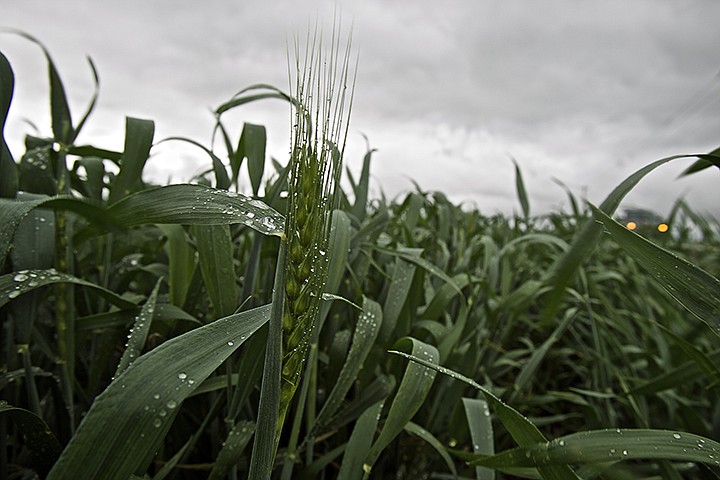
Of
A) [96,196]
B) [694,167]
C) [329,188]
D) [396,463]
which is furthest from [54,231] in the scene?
[694,167]

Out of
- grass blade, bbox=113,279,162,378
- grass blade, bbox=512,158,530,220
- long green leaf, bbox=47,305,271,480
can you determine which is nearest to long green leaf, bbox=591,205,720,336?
long green leaf, bbox=47,305,271,480

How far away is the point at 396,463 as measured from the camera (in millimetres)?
799

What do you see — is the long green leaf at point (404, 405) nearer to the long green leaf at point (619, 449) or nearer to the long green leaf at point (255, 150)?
the long green leaf at point (619, 449)

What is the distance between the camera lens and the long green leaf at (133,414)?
0.29 meters

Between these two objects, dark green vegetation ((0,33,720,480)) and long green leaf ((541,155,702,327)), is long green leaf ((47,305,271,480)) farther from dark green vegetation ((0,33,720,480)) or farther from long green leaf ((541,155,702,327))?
long green leaf ((541,155,702,327))

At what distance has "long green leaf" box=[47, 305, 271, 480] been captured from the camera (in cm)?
29

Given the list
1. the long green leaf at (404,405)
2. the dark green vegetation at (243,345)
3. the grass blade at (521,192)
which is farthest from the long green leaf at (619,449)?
the grass blade at (521,192)

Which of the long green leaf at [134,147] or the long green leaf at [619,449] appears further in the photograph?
the long green leaf at [134,147]

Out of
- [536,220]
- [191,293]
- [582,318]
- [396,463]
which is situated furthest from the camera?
[536,220]

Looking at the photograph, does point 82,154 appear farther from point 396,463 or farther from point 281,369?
point 396,463

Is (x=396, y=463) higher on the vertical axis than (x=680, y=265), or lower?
lower

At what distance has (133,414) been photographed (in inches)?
11.9

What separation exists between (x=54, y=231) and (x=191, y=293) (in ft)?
0.59

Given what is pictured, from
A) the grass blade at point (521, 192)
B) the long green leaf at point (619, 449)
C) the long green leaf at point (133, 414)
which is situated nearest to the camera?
the long green leaf at point (133, 414)
